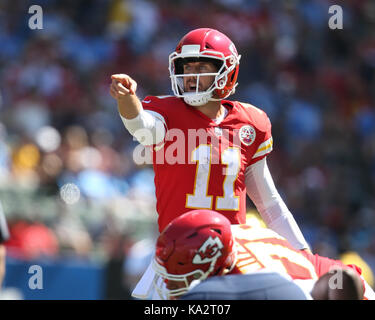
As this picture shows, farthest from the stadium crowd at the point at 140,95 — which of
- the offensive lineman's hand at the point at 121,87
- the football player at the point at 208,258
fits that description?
the football player at the point at 208,258

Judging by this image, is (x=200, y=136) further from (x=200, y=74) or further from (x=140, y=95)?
(x=140, y=95)

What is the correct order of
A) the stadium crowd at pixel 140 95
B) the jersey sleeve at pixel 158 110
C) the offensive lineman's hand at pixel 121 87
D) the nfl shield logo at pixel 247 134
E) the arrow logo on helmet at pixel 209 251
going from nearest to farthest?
the arrow logo on helmet at pixel 209 251 → the offensive lineman's hand at pixel 121 87 → the jersey sleeve at pixel 158 110 → the nfl shield logo at pixel 247 134 → the stadium crowd at pixel 140 95

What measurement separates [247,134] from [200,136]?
27 cm

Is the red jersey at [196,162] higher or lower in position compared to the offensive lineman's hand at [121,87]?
lower

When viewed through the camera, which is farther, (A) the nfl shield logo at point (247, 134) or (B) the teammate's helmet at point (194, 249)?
(A) the nfl shield logo at point (247, 134)

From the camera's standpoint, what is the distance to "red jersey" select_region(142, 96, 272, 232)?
3465 millimetres

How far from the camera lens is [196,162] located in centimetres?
347

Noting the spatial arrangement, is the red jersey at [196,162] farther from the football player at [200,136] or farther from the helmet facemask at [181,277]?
the helmet facemask at [181,277]

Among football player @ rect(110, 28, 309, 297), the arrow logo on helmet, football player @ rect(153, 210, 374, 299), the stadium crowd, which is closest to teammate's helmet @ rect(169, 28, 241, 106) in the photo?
football player @ rect(110, 28, 309, 297)

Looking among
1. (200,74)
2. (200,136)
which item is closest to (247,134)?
(200,136)

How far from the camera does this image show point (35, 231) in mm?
7352

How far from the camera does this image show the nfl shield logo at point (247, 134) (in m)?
3.62

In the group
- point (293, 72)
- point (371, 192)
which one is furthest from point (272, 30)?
point (371, 192)

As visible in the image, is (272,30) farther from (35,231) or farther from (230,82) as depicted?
(230,82)
